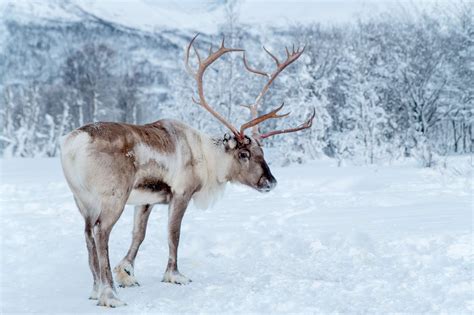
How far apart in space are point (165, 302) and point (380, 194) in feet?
20.1

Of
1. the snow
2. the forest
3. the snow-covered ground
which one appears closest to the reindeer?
the snow-covered ground

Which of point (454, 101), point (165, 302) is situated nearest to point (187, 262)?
point (165, 302)

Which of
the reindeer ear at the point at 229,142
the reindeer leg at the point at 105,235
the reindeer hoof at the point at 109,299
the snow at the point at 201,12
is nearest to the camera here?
the reindeer hoof at the point at 109,299

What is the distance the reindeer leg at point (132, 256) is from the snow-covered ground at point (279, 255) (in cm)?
14

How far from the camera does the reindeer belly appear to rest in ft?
15.6

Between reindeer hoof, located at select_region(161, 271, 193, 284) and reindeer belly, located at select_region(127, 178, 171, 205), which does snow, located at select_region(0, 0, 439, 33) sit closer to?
reindeer belly, located at select_region(127, 178, 171, 205)

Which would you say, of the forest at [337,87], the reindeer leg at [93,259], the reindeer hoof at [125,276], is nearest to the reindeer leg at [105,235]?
the reindeer leg at [93,259]

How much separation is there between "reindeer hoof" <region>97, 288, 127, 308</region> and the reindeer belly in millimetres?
906

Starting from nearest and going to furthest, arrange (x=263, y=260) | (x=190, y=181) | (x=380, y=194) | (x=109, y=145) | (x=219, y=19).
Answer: (x=109, y=145) → (x=190, y=181) → (x=263, y=260) → (x=380, y=194) → (x=219, y=19)

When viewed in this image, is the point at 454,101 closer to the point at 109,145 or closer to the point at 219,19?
the point at 219,19

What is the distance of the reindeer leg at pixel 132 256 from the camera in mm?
4938

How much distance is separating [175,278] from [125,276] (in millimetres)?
455

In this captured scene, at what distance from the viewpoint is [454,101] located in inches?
1157

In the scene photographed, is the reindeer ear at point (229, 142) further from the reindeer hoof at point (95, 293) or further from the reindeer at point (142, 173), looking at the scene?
the reindeer hoof at point (95, 293)
